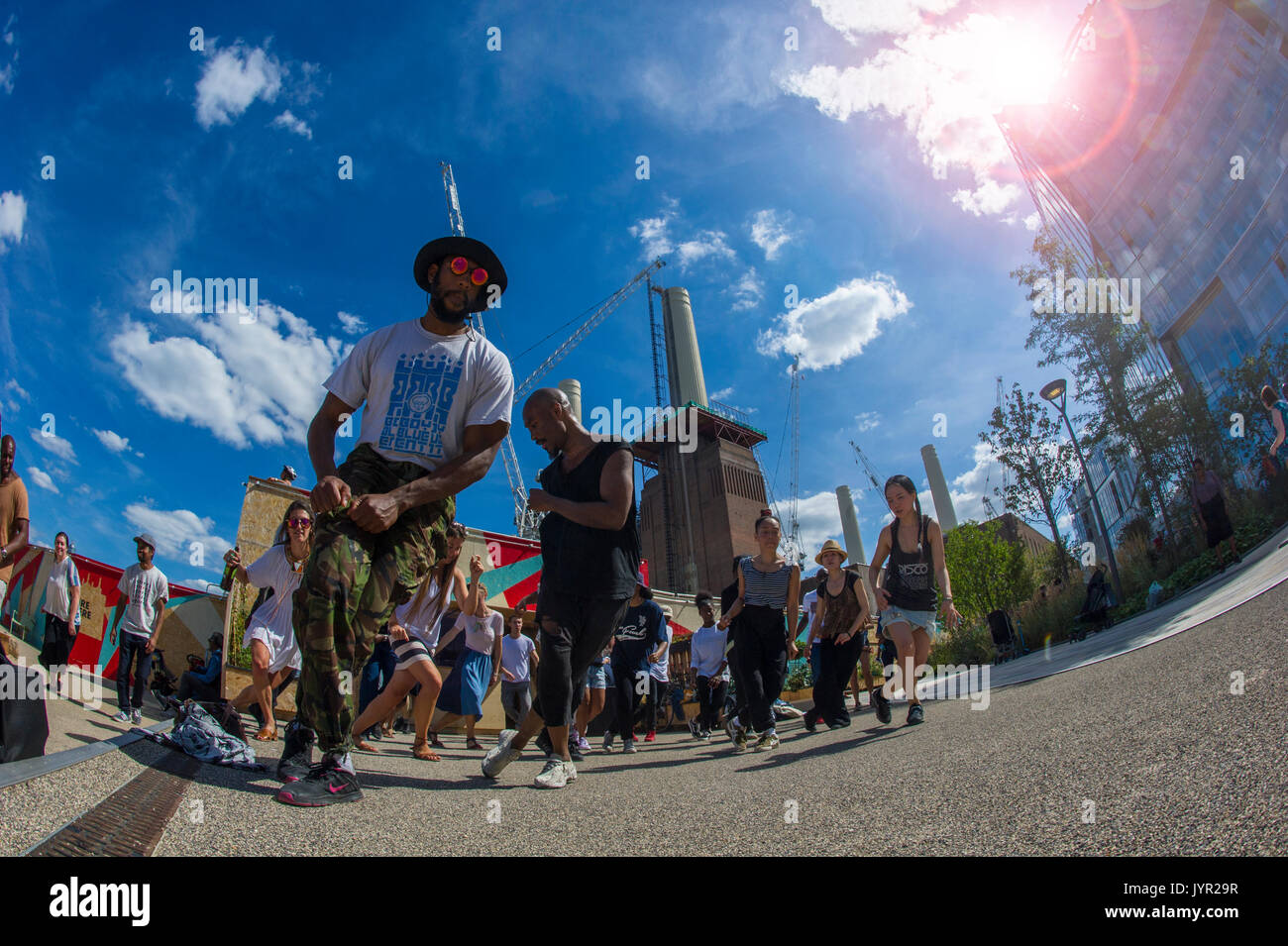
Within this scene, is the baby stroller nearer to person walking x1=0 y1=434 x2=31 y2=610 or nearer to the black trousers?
the black trousers

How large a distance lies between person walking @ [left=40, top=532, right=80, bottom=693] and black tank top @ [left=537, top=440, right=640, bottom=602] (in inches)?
219

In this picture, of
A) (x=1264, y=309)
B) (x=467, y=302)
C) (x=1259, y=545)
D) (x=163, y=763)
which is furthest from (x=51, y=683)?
(x=1264, y=309)

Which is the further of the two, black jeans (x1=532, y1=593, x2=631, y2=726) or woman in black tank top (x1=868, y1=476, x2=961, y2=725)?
woman in black tank top (x1=868, y1=476, x2=961, y2=725)

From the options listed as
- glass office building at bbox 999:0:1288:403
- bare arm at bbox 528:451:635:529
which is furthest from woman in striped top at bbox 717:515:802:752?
glass office building at bbox 999:0:1288:403

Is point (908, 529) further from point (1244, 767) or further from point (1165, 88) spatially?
point (1165, 88)

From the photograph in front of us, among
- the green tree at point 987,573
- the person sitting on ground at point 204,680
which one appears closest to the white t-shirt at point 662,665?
the person sitting on ground at point 204,680

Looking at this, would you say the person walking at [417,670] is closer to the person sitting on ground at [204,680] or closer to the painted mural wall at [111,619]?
the person sitting on ground at [204,680]

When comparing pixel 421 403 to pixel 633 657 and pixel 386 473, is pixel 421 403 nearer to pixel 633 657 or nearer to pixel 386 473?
pixel 386 473

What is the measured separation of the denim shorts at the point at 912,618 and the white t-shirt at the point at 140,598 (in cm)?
700

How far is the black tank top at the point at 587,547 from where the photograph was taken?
3.37m

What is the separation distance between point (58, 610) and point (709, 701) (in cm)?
750

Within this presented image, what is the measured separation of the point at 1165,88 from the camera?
107 feet

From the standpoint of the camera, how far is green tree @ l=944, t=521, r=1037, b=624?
985 inches
